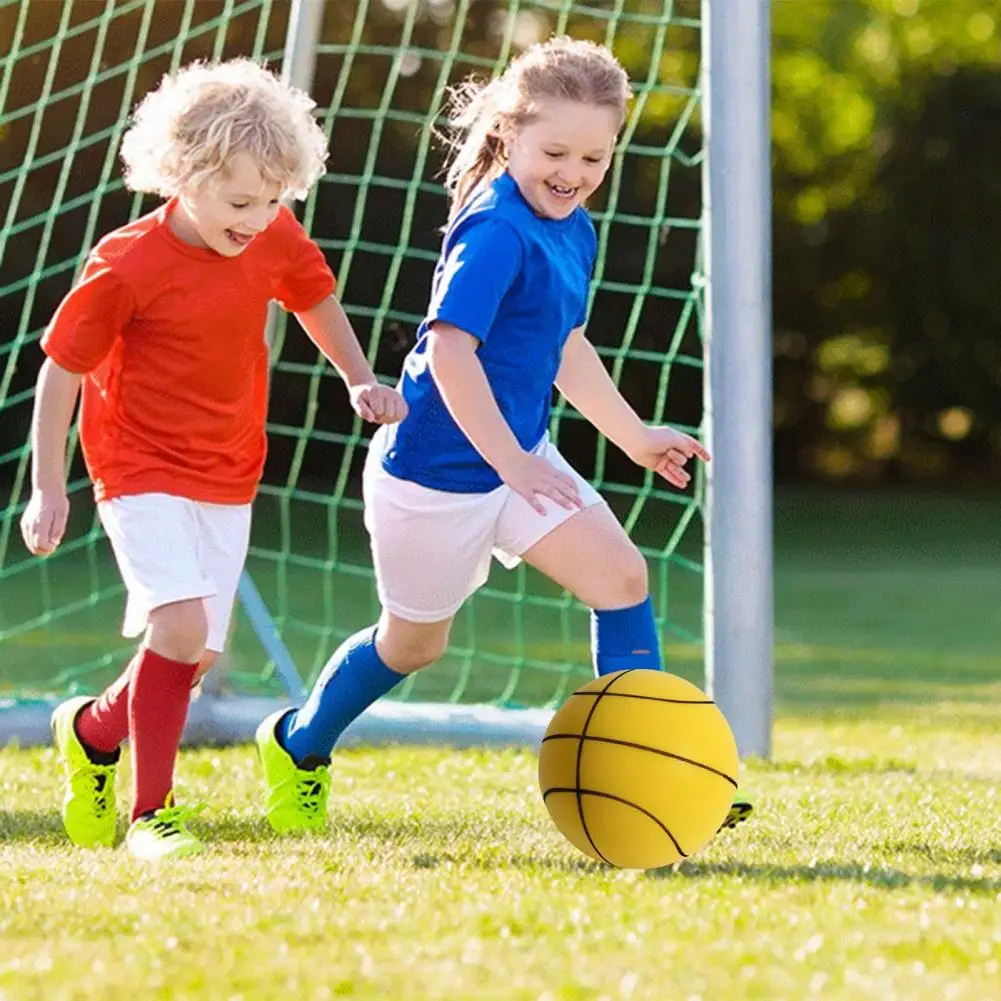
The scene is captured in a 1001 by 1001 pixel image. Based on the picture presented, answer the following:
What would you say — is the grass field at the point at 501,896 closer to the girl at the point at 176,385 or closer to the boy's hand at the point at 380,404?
the girl at the point at 176,385

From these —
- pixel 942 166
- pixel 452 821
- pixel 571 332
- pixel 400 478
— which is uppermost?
pixel 942 166

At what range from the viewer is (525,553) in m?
3.89

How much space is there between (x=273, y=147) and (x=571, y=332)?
2.35ft

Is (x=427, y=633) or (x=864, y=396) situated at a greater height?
(x=864, y=396)

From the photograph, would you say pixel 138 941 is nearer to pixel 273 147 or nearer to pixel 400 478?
pixel 400 478

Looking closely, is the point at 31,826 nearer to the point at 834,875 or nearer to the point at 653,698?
the point at 653,698

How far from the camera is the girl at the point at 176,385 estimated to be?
3.72 metres

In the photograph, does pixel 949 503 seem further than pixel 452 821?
Yes

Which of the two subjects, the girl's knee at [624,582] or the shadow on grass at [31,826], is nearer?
the girl's knee at [624,582]

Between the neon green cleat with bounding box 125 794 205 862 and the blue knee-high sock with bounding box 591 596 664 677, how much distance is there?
86 centimetres

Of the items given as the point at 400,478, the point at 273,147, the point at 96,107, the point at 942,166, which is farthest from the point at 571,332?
the point at 942,166

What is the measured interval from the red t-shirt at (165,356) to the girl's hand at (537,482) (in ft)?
2.23

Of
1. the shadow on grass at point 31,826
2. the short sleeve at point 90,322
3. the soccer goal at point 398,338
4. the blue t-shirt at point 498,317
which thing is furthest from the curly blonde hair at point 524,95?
the shadow on grass at point 31,826

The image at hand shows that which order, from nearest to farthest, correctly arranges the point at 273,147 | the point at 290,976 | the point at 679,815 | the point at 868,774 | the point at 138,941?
the point at 290,976 → the point at 138,941 → the point at 679,815 → the point at 273,147 → the point at 868,774
